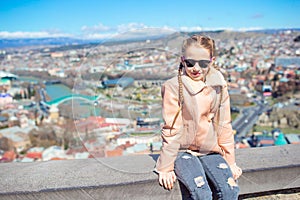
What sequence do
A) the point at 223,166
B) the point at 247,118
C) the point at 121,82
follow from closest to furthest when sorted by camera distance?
the point at 223,166 < the point at 121,82 < the point at 247,118

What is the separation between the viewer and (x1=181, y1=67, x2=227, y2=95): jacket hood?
1302 mm

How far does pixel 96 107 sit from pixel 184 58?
577 millimetres

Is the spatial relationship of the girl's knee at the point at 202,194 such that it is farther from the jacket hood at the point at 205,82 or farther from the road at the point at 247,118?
the road at the point at 247,118

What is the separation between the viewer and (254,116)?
30.4 meters

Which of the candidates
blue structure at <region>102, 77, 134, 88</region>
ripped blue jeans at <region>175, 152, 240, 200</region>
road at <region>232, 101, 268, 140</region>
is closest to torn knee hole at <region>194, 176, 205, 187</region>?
ripped blue jeans at <region>175, 152, 240, 200</region>

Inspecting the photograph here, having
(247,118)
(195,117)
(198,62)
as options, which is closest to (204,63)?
(198,62)

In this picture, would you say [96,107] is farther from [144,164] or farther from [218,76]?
[218,76]

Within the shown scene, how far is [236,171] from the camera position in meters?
1.41

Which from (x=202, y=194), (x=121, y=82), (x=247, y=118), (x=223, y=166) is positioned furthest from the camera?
(x=247, y=118)

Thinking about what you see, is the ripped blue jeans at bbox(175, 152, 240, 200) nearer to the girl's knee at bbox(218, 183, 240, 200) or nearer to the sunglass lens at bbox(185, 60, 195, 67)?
the girl's knee at bbox(218, 183, 240, 200)

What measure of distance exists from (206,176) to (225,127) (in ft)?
0.71

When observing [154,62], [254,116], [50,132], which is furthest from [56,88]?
[154,62]

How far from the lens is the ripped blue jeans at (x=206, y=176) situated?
1275 millimetres

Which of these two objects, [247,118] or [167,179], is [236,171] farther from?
[247,118]
